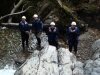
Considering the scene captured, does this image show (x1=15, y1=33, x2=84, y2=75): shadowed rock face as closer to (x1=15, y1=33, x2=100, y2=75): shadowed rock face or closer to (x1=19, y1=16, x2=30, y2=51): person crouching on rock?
(x1=15, y1=33, x2=100, y2=75): shadowed rock face

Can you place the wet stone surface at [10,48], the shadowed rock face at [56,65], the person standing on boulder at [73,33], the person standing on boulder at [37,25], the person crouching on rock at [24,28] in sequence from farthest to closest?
the person crouching on rock at [24,28]
the person standing on boulder at [37,25]
the wet stone surface at [10,48]
the person standing on boulder at [73,33]
the shadowed rock face at [56,65]

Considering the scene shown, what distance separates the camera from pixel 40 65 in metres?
15.1

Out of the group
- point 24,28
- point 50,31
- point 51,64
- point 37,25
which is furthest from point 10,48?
point 51,64

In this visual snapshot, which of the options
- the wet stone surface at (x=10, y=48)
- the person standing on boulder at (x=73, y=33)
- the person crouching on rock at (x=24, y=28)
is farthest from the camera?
the person crouching on rock at (x=24, y=28)

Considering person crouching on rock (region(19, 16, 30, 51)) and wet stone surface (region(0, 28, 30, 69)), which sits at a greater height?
person crouching on rock (region(19, 16, 30, 51))

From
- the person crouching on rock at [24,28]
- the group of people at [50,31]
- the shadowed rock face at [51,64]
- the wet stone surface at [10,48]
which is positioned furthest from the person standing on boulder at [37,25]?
the shadowed rock face at [51,64]

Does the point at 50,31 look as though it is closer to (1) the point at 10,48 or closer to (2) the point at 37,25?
(2) the point at 37,25

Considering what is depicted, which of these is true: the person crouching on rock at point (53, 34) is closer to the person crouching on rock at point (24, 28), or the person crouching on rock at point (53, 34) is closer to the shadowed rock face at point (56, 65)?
the shadowed rock face at point (56, 65)

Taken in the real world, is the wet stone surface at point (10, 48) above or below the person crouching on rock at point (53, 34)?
→ below

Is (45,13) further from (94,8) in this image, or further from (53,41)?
(53,41)

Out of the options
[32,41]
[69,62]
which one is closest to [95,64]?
[69,62]

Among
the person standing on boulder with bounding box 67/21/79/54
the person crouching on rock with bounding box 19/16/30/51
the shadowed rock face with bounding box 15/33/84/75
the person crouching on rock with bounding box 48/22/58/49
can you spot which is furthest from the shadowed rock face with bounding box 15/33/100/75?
the person crouching on rock with bounding box 19/16/30/51

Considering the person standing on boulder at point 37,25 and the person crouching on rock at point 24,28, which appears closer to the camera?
the person standing on boulder at point 37,25

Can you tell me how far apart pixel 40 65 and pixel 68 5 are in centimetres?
954
